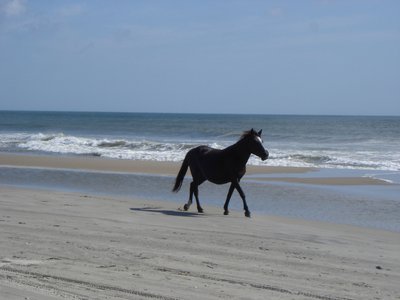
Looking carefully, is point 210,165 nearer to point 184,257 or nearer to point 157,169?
point 184,257

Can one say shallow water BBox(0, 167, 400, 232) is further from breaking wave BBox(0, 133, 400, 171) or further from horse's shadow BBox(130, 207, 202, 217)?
breaking wave BBox(0, 133, 400, 171)

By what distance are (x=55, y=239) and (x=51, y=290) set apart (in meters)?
2.65

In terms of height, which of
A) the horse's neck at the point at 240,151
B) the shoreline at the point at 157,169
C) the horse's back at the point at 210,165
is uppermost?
the horse's neck at the point at 240,151

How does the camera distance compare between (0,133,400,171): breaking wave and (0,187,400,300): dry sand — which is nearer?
(0,187,400,300): dry sand

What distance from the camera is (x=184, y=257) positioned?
7.38 meters

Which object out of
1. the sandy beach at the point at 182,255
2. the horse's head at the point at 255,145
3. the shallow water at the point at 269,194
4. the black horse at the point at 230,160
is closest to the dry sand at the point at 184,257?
the sandy beach at the point at 182,255

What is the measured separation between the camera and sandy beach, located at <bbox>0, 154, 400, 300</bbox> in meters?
5.89

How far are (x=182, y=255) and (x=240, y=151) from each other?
4990 mm

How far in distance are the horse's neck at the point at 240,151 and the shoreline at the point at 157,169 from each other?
670cm

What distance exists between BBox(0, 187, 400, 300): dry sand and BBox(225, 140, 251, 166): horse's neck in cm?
127

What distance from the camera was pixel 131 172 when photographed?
71.8 feet

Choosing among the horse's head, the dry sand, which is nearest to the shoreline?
the horse's head

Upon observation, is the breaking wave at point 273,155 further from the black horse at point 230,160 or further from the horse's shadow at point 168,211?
the horse's shadow at point 168,211

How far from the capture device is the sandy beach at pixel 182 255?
19.3 feet
